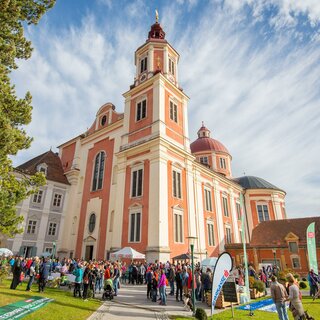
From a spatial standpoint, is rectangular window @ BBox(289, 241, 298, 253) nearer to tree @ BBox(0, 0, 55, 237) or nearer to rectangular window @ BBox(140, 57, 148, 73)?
rectangular window @ BBox(140, 57, 148, 73)

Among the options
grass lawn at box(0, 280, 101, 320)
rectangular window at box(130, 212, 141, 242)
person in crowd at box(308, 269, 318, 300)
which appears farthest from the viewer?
rectangular window at box(130, 212, 141, 242)

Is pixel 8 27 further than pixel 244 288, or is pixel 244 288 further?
pixel 244 288

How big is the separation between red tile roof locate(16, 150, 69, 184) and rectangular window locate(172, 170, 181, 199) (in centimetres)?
1533

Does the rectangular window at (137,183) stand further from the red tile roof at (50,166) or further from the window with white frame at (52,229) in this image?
the red tile roof at (50,166)

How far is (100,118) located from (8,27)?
23.5m

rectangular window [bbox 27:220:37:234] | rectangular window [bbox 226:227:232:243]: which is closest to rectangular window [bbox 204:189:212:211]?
rectangular window [bbox 226:227:232:243]

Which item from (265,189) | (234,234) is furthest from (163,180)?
(265,189)

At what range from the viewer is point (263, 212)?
142 ft

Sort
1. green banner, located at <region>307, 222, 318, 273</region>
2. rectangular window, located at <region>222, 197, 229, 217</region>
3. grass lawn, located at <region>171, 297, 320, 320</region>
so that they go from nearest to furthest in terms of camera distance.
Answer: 1. grass lawn, located at <region>171, 297, 320, 320</region>
2. green banner, located at <region>307, 222, 318, 273</region>
3. rectangular window, located at <region>222, 197, 229, 217</region>

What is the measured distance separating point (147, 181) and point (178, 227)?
205 inches

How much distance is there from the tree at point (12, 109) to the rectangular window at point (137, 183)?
45.6ft

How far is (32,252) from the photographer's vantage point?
26.8 meters

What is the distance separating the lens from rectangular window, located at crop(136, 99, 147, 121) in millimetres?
28250

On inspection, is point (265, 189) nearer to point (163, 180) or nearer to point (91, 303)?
point (163, 180)
